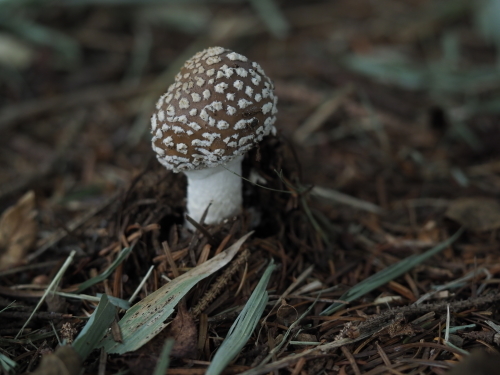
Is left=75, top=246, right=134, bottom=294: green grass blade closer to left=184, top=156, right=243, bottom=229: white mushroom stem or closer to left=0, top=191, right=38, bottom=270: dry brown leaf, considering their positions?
left=184, top=156, right=243, bottom=229: white mushroom stem

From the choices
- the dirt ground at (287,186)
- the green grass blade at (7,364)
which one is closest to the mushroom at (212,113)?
the dirt ground at (287,186)

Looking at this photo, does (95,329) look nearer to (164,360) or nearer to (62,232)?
(164,360)

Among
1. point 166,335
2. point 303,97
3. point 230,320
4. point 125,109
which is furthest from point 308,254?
point 125,109

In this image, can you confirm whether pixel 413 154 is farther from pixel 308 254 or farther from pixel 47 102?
pixel 47 102

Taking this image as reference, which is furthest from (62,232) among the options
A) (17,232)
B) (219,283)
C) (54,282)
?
(219,283)

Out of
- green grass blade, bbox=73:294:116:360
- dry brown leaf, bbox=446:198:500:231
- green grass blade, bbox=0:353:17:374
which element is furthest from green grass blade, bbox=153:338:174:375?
dry brown leaf, bbox=446:198:500:231

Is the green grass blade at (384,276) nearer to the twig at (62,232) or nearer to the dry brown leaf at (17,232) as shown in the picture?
the twig at (62,232)
